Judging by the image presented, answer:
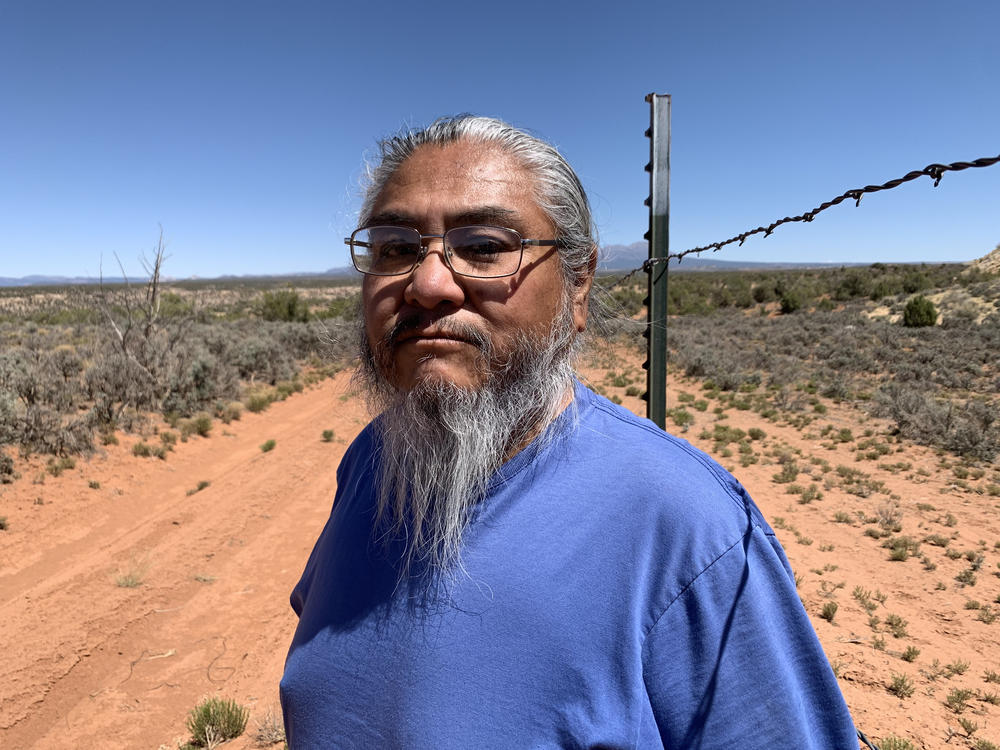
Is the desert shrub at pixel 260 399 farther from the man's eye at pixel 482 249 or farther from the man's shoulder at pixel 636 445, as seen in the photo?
the man's shoulder at pixel 636 445

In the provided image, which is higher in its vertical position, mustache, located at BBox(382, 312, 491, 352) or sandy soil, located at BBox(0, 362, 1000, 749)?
mustache, located at BBox(382, 312, 491, 352)

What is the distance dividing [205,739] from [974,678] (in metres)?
5.41

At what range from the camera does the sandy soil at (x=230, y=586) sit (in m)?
3.90

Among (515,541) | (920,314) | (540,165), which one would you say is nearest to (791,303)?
(920,314)

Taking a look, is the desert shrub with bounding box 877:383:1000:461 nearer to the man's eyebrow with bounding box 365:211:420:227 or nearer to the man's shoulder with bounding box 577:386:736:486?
the man's shoulder with bounding box 577:386:736:486

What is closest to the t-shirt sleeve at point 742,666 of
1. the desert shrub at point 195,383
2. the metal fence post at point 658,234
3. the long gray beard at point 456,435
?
the long gray beard at point 456,435

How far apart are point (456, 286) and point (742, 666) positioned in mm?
879

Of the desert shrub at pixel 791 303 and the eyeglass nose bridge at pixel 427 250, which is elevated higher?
the eyeglass nose bridge at pixel 427 250

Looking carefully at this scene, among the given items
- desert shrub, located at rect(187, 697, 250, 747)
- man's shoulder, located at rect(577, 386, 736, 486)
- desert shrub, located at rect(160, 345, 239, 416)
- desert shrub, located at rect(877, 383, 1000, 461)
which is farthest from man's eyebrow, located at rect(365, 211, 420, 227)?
desert shrub, located at rect(160, 345, 239, 416)

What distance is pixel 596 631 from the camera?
94cm

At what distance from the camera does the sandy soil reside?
3.90 m

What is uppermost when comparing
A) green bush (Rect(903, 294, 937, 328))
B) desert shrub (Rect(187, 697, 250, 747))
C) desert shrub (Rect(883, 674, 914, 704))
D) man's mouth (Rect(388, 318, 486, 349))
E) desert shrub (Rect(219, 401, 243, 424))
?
man's mouth (Rect(388, 318, 486, 349))

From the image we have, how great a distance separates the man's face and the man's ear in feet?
0.35

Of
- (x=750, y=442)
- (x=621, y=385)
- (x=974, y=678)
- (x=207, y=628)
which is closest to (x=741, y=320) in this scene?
(x=621, y=385)
